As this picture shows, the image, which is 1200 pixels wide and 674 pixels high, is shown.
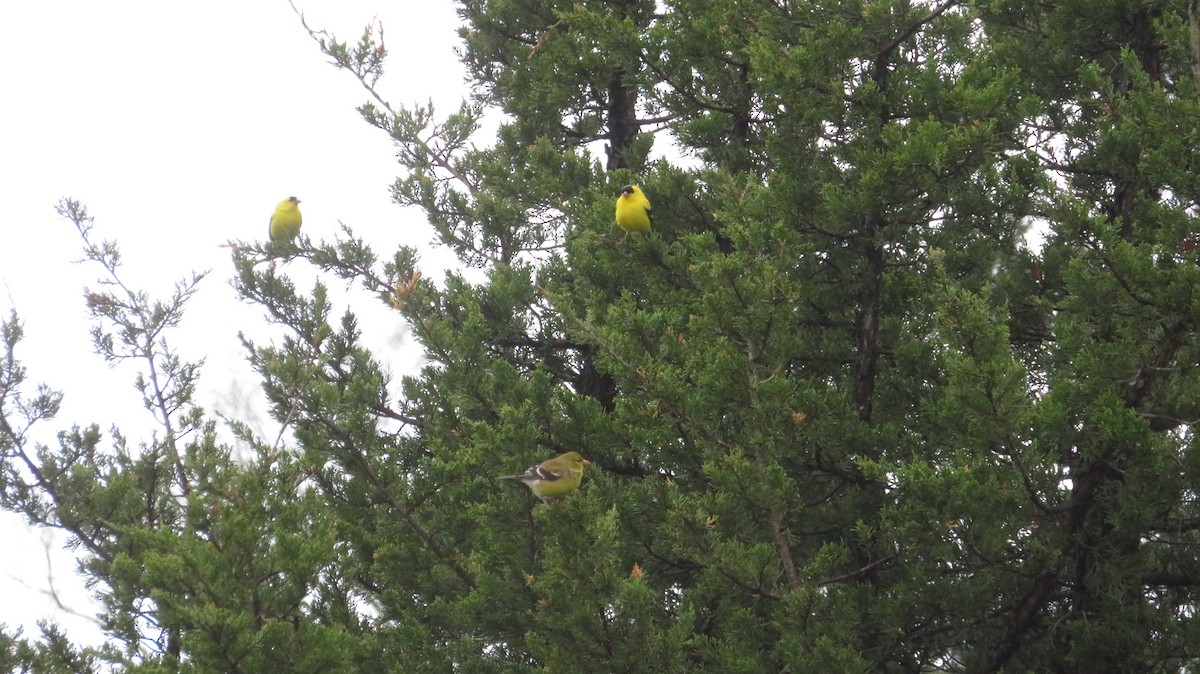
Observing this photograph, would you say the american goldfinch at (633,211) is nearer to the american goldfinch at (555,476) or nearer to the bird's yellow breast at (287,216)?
the american goldfinch at (555,476)

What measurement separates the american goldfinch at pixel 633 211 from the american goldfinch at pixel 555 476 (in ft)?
4.71

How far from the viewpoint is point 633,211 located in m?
7.29

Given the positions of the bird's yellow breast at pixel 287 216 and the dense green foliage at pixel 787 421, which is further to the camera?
the bird's yellow breast at pixel 287 216

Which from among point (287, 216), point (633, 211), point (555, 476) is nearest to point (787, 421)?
point (555, 476)

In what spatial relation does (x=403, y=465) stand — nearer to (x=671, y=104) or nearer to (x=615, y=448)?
(x=615, y=448)

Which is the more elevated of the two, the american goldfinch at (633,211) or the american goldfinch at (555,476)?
the american goldfinch at (633,211)

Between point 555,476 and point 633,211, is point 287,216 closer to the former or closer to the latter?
point 633,211

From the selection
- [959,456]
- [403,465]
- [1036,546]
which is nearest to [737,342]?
[959,456]

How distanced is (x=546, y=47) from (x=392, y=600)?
434 centimetres

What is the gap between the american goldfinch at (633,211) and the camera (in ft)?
Result: 23.3

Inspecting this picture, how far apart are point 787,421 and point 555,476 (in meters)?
1.27

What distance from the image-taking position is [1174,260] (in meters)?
4.55

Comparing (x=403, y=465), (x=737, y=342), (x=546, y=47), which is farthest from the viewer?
(x=546, y=47)

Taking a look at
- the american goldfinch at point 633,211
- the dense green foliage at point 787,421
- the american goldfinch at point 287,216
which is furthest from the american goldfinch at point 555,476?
the american goldfinch at point 287,216
